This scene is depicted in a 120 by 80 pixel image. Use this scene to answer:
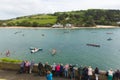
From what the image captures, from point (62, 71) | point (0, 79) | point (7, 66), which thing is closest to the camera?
point (0, 79)

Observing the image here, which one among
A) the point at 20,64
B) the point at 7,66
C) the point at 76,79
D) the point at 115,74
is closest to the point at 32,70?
the point at 20,64

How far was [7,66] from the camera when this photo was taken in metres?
25.7

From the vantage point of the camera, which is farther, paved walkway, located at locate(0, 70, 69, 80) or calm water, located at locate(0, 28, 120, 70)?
calm water, located at locate(0, 28, 120, 70)

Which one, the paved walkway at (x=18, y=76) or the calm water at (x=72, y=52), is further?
the calm water at (x=72, y=52)

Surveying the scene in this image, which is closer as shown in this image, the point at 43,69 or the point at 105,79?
the point at 105,79

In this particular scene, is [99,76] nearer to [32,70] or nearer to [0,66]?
[32,70]

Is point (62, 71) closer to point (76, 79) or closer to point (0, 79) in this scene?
point (76, 79)

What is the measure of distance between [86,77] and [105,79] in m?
1.94

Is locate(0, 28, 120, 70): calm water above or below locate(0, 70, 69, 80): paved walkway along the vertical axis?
below

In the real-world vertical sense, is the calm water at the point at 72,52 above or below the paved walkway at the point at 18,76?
below

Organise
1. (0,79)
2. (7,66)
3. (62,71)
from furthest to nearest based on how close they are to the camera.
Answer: (7,66)
(62,71)
(0,79)

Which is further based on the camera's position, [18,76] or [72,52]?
[72,52]

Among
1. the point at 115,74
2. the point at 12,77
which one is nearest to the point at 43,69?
the point at 12,77

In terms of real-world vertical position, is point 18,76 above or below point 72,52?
above
